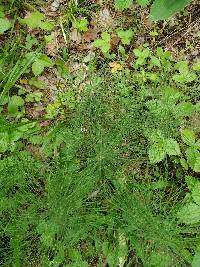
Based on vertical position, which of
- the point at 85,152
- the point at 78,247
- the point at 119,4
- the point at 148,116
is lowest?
the point at 78,247

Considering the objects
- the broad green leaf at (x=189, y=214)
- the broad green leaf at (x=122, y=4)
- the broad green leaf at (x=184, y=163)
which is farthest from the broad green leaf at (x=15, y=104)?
the broad green leaf at (x=189, y=214)

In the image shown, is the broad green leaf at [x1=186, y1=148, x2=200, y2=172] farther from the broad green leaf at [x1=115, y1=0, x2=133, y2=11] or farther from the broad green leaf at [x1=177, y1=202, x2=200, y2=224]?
the broad green leaf at [x1=115, y1=0, x2=133, y2=11]

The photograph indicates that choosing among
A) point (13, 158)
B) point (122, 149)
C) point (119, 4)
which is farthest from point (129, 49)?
point (13, 158)

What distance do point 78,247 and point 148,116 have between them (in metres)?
0.96

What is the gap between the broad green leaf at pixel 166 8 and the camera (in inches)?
86.4

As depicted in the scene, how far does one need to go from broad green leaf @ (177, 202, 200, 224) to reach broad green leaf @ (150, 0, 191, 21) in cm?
112

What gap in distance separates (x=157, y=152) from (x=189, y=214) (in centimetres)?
44

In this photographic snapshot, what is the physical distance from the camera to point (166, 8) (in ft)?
7.30

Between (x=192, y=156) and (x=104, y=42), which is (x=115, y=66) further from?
(x=192, y=156)

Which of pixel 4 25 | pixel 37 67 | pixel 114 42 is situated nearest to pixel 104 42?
pixel 114 42

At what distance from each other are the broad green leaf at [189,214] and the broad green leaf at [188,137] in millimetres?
418

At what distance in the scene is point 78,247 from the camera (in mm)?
2668

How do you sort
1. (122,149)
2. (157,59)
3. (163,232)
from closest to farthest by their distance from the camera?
(163,232) → (122,149) → (157,59)

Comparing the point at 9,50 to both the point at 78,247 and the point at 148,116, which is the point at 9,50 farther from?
the point at 78,247
